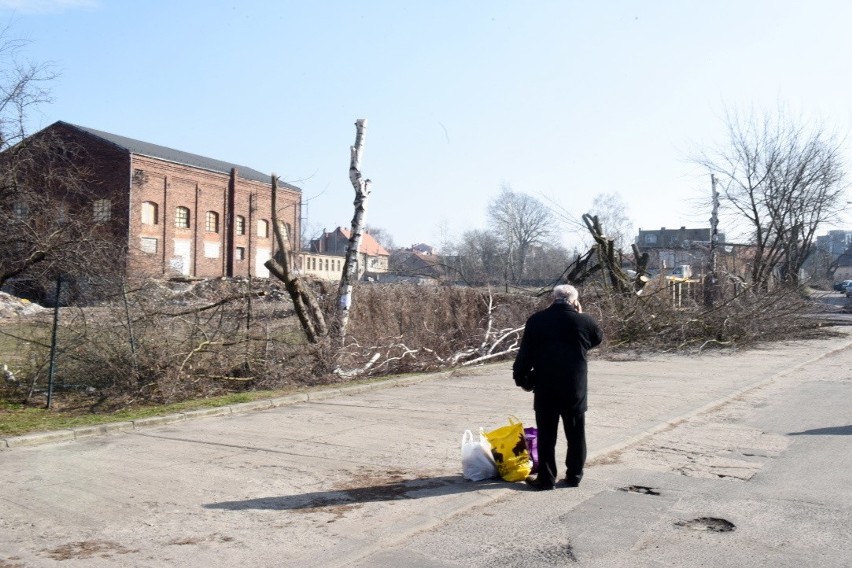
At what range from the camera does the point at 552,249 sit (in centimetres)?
8269

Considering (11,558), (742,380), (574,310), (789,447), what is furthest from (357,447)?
(742,380)

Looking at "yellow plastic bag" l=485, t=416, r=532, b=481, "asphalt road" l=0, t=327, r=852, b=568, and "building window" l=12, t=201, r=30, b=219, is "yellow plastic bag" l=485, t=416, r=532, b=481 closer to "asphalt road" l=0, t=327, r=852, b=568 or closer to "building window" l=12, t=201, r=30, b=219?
"asphalt road" l=0, t=327, r=852, b=568

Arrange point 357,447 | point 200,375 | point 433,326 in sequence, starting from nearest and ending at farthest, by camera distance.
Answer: point 357,447
point 200,375
point 433,326

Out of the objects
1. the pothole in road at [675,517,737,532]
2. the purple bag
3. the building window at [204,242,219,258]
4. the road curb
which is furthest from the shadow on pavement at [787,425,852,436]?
the building window at [204,242,219,258]

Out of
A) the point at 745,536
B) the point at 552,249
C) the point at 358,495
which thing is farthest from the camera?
the point at 552,249

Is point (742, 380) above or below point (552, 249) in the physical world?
below

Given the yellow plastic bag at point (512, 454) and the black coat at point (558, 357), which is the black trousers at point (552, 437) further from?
the yellow plastic bag at point (512, 454)

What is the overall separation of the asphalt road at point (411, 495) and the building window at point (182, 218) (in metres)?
41.0

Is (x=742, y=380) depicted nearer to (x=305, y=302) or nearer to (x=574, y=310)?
(x=305, y=302)

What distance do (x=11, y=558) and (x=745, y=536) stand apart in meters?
4.97

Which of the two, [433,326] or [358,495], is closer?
[358,495]

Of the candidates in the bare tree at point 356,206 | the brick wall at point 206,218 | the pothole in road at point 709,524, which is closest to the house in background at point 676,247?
the bare tree at point 356,206

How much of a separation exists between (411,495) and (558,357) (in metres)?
1.74

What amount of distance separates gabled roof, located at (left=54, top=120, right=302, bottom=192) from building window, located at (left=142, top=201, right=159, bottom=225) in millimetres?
2772
